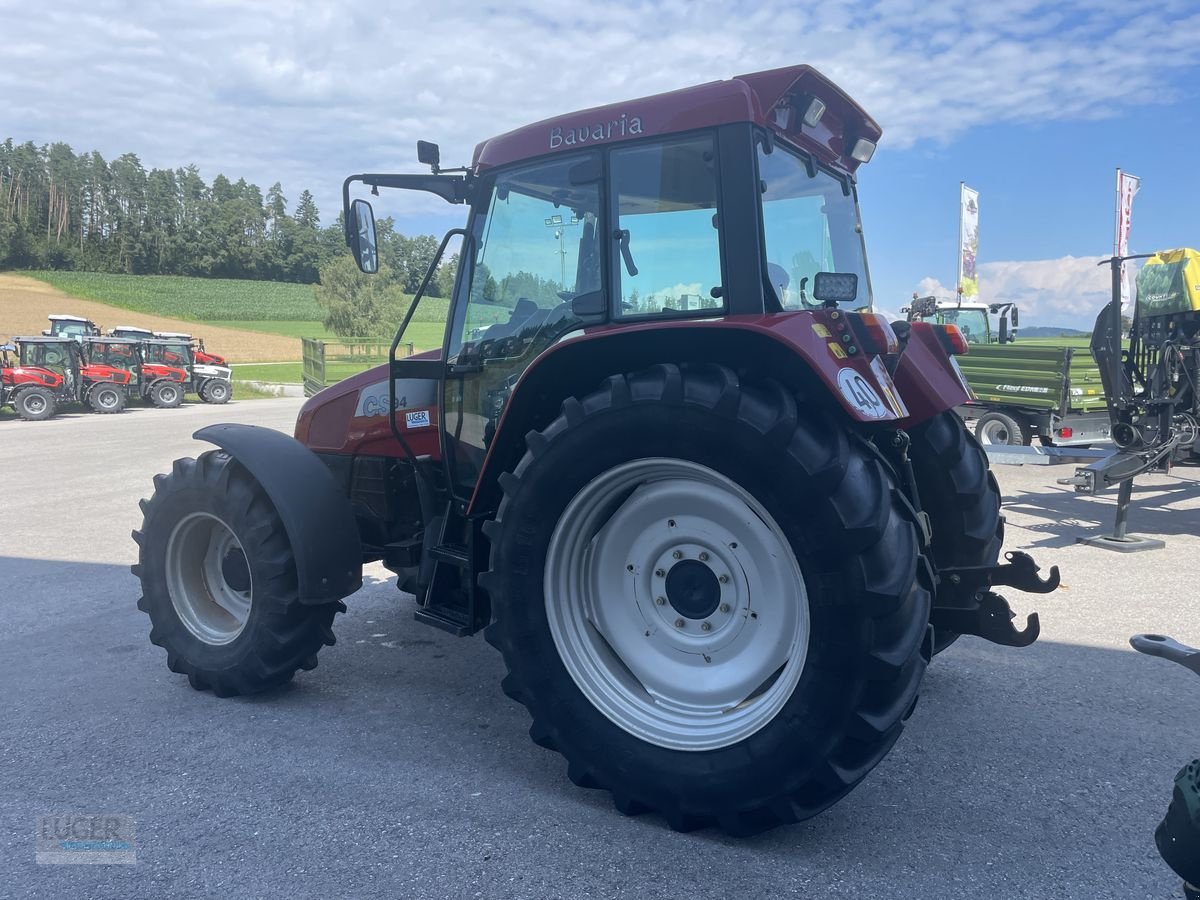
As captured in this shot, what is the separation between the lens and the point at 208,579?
13.5 ft

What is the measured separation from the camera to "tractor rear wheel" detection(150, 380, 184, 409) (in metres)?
24.2

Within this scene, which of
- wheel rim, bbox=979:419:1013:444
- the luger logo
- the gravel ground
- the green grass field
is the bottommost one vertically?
the gravel ground

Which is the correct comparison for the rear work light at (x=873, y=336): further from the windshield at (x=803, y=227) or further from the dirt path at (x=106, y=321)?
the dirt path at (x=106, y=321)

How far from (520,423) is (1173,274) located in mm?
8323

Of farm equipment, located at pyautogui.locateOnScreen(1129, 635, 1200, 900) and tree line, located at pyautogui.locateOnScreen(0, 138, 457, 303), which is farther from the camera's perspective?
tree line, located at pyautogui.locateOnScreen(0, 138, 457, 303)

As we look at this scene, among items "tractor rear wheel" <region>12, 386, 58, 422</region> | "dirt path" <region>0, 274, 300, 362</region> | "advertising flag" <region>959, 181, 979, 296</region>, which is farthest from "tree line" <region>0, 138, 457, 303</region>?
"advertising flag" <region>959, 181, 979, 296</region>

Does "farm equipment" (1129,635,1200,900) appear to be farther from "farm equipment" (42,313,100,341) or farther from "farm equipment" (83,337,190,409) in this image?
"farm equipment" (42,313,100,341)

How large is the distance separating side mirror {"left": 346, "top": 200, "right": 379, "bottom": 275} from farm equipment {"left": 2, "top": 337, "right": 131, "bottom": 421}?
2125 centimetres

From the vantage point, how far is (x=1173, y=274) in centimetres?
858

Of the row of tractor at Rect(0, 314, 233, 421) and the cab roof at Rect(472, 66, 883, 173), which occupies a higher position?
the cab roof at Rect(472, 66, 883, 173)

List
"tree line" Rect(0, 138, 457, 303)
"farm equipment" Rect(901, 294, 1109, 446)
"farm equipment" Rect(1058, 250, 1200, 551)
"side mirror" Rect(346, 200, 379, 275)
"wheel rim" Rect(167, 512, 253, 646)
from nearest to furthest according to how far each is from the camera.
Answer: "side mirror" Rect(346, 200, 379, 275)
"wheel rim" Rect(167, 512, 253, 646)
"farm equipment" Rect(1058, 250, 1200, 551)
"farm equipment" Rect(901, 294, 1109, 446)
"tree line" Rect(0, 138, 457, 303)

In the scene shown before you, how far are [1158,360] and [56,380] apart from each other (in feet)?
75.6

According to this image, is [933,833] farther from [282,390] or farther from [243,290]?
[243,290]

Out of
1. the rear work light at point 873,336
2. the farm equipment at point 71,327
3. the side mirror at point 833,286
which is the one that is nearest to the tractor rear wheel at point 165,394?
the farm equipment at point 71,327
